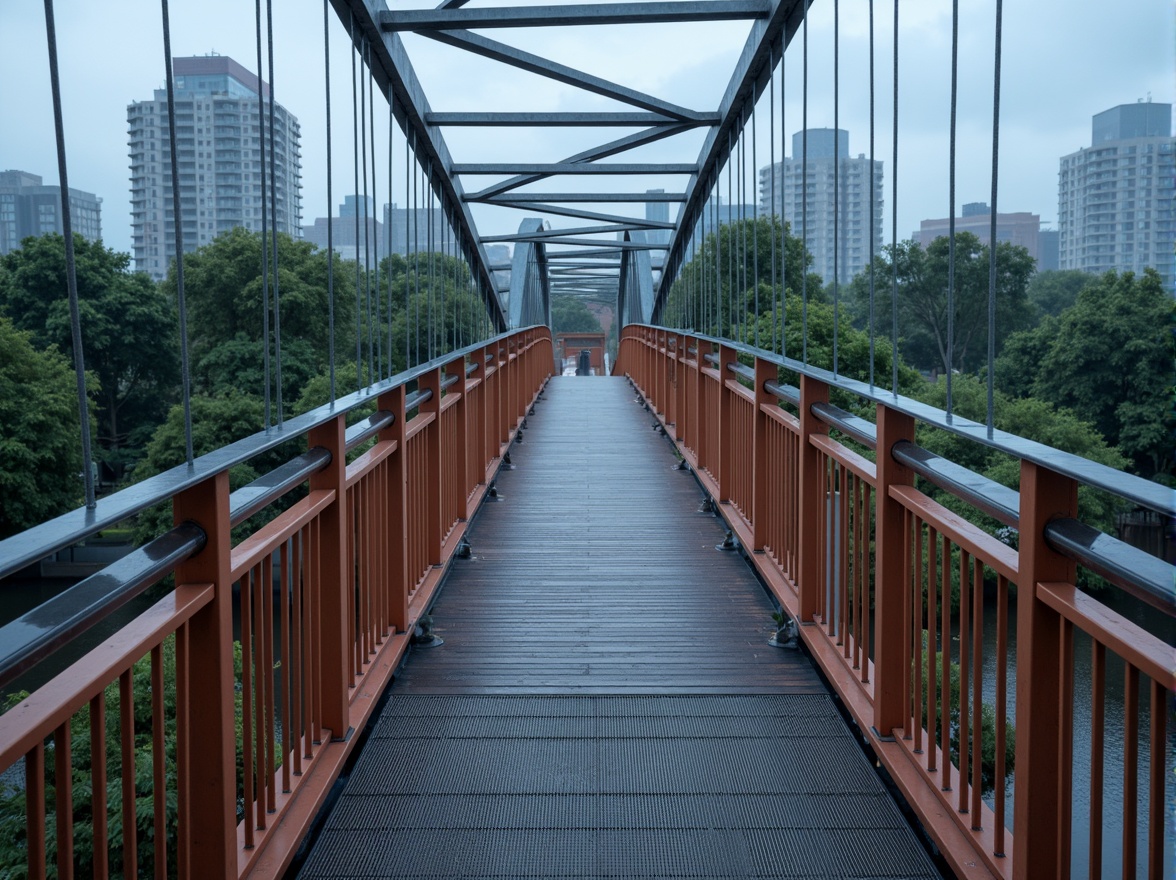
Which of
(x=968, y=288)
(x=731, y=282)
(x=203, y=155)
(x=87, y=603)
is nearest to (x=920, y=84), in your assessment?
(x=968, y=288)

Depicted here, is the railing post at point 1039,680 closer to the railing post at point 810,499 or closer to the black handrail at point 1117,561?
the black handrail at point 1117,561

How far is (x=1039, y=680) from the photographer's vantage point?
1.89m

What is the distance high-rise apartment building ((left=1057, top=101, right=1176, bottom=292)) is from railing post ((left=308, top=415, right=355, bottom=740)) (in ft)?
6.31

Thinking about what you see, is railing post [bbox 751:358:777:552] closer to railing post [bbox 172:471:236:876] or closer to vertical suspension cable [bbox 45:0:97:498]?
railing post [bbox 172:471:236:876]

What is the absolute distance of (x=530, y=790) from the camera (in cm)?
289

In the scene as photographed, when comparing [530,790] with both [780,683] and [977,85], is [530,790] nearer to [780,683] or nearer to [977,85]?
[780,683]

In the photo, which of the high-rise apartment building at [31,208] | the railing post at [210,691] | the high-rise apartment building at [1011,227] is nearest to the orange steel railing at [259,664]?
the railing post at [210,691]

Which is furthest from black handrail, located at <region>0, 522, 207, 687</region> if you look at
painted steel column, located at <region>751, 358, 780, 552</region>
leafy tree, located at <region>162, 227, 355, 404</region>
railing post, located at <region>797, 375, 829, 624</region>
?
leafy tree, located at <region>162, 227, 355, 404</region>

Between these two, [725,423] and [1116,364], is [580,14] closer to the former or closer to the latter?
[725,423]

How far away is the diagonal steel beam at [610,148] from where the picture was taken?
29.7 feet

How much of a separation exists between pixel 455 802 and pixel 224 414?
2083 cm

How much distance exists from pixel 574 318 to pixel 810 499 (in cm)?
9158

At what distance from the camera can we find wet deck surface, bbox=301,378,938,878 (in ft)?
8.36

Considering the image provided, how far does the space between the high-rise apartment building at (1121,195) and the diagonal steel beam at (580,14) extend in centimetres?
309
